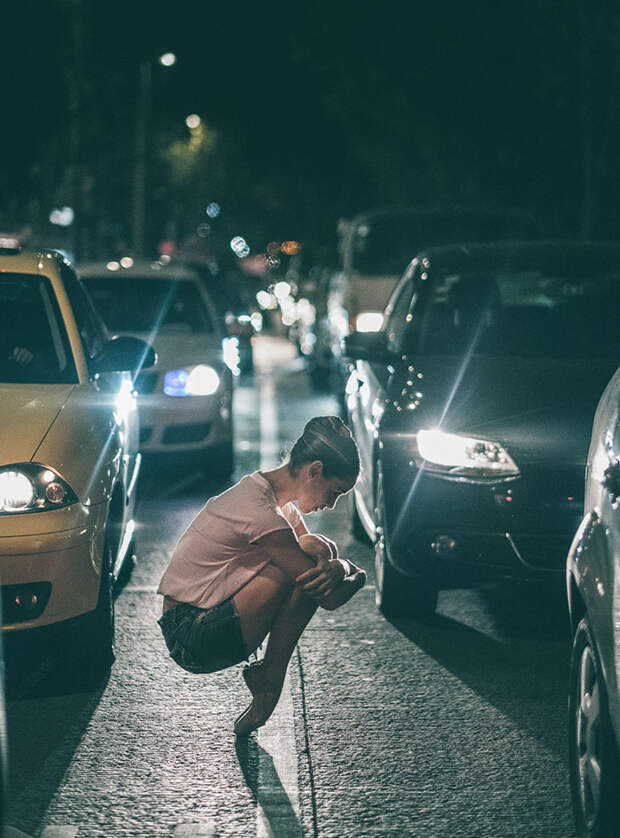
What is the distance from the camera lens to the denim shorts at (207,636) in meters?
Result: 5.01

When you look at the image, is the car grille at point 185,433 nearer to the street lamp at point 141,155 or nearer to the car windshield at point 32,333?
the car windshield at point 32,333

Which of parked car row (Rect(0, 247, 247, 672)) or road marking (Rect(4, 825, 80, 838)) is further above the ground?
parked car row (Rect(0, 247, 247, 672))

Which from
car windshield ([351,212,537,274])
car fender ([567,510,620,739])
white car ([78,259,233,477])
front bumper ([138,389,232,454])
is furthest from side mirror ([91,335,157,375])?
car windshield ([351,212,537,274])

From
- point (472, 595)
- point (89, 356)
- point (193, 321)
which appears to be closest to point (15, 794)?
point (89, 356)

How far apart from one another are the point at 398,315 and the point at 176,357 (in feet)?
10.9

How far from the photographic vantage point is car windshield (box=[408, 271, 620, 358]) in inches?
307

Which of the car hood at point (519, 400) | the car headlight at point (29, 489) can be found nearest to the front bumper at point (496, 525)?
the car hood at point (519, 400)

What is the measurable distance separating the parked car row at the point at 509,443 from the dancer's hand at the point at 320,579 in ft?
2.65

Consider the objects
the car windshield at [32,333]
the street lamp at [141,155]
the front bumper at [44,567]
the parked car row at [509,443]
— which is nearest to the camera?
the parked car row at [509,443]

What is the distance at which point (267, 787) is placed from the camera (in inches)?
186

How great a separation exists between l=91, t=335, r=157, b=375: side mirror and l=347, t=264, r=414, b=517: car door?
3.94 ft

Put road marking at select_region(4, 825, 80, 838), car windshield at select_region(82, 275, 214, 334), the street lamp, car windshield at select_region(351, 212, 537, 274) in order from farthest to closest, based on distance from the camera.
A: the street lamp → car windshield at select_region(351, 212, 537, 274) → car windshield at select_region(82, 275, 214, 334) → road marking at select_region(4, 825, 80, 838)

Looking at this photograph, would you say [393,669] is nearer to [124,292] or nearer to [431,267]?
[431,267]

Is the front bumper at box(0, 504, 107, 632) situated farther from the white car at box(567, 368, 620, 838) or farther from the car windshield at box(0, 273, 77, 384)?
the white car at box(567, 368, 620, 838)
